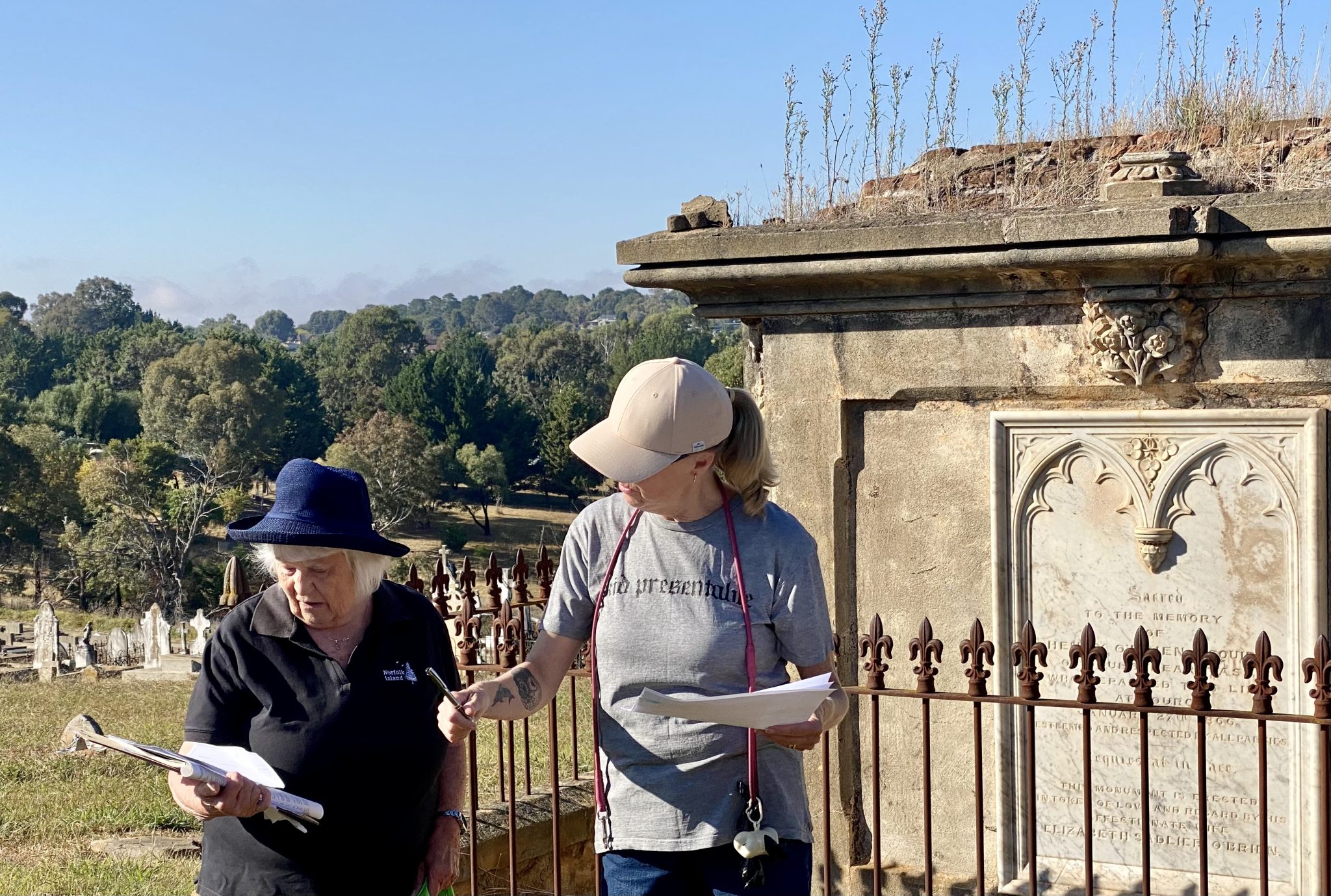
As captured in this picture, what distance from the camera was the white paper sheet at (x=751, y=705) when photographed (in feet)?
8.05

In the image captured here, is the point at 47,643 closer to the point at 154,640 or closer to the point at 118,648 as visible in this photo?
the point at 154,640

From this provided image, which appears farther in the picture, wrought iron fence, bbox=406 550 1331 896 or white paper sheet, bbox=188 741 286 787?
wrought iron fence, bbox=406 550 1331 896

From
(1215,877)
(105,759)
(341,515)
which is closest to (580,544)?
(341,515)

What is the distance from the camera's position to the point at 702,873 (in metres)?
2.76

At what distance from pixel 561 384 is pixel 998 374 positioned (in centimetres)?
7496

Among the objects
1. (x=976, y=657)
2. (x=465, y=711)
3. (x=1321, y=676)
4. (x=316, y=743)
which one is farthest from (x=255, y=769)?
(x=1321, y=676)

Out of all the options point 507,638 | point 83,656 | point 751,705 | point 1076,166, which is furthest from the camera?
point 83,656

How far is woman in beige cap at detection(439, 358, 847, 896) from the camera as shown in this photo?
2.70 m

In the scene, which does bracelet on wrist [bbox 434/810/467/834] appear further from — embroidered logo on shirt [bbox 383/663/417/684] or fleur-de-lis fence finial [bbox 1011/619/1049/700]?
fleur-de-lis fence finial [bbox 1011/619/1049/700]

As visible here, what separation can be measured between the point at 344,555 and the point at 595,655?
60 centimetres

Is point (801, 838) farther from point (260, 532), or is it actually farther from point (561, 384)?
point (561, 384)

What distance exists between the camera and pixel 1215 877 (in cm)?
463

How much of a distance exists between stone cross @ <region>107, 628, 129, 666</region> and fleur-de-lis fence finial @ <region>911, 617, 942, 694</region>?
80.4 feet

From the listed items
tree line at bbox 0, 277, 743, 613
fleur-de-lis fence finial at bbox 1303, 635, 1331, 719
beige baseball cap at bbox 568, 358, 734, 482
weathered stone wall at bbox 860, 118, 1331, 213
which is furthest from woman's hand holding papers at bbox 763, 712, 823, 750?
tree line at bbox 0, 277, 743, 613
